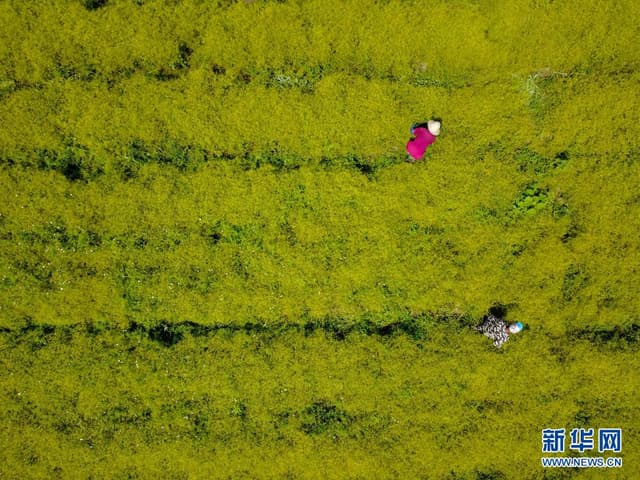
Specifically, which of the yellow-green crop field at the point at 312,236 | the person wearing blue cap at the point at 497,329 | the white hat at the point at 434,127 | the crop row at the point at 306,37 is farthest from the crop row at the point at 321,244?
the crop row at the point at 306,37

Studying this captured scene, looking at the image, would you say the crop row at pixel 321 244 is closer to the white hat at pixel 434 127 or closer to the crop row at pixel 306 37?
the white hat at pixel 434 127

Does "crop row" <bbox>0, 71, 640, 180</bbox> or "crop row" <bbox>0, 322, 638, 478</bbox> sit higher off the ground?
"crop row" <bbox>0, 71, 640, 180</bbox>

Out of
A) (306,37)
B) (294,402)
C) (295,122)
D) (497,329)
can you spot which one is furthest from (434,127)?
(294,402)

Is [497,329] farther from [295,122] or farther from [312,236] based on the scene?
[295,122]

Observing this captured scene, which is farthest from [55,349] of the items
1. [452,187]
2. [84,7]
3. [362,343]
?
[452,187]

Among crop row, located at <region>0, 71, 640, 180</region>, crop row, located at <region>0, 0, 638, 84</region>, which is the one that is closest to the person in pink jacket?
crop row, located at <region>0, 71, 640, 180</region>

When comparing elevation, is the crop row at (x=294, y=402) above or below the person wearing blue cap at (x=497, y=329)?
below

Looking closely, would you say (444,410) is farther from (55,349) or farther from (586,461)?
(55,349)

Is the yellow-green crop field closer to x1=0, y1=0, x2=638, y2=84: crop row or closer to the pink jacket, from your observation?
x1=0, y1=0, x2=638, y2=84: crop row
